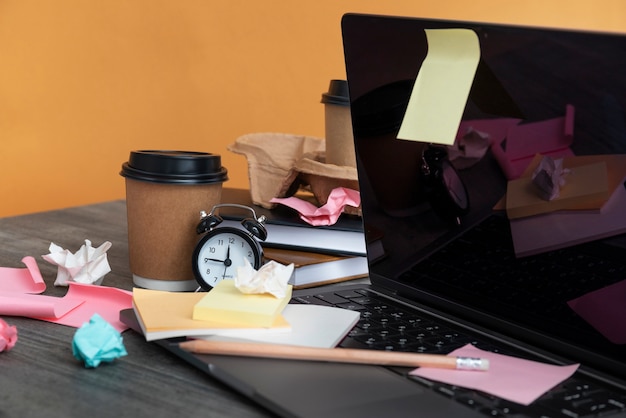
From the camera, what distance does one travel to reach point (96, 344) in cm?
83

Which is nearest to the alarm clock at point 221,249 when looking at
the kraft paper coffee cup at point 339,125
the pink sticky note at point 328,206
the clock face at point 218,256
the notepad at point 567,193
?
the clock face at point 218,256

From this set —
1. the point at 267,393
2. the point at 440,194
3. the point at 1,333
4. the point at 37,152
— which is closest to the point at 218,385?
the point at 267,393

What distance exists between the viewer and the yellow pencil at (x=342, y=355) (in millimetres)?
801

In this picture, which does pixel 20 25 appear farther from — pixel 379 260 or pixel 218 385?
pixel 218 385

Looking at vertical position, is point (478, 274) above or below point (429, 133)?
below

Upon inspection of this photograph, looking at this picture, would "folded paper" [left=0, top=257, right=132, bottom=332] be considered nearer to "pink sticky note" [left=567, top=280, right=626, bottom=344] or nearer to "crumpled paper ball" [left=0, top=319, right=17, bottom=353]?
"crumpled paper ball" [left=0, top=319, right=17, bottom=353]

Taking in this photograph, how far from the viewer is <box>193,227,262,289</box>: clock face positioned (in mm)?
1104

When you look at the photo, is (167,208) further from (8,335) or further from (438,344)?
(438,344)

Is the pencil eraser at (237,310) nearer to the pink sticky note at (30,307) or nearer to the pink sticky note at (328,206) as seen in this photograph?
the pink sticky note at (30,307)

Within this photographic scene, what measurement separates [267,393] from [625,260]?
352mm

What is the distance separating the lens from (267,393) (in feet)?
2.43

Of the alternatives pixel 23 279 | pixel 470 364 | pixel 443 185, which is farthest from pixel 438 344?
pixel 23 279

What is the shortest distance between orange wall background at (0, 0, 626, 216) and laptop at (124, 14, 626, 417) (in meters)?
2.11

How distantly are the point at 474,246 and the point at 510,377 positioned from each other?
19 centimetres
